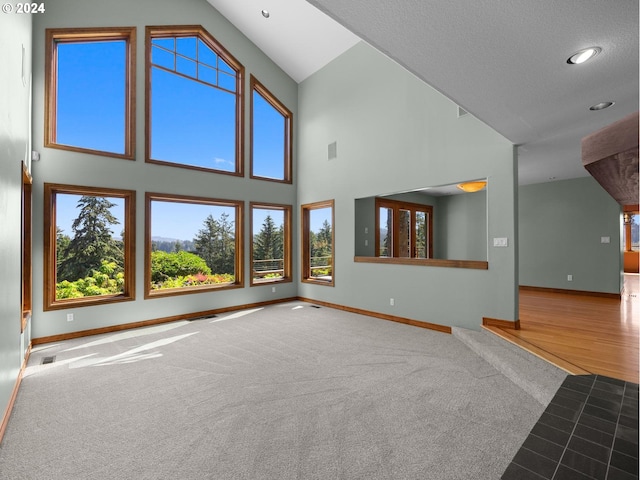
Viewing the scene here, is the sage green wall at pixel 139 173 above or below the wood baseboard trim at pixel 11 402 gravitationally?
above

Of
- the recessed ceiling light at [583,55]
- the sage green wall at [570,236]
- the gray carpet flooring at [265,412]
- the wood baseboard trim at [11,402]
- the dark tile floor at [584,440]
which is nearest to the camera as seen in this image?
the dark tile floor at [584,440]

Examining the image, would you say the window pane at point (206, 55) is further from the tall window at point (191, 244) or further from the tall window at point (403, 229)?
the tall window at point (403, 229)

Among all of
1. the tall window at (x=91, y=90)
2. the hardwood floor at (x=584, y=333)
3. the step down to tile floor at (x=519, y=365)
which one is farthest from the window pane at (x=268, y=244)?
the hardwood floor at (x=584, y=333)

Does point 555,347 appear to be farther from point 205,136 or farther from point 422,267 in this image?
point 205,136

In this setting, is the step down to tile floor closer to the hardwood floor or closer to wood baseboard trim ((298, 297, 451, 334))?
the hardwood floor

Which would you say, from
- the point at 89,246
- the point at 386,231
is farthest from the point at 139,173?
the point at 386,231

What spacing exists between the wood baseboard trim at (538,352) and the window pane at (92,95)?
6.08 m

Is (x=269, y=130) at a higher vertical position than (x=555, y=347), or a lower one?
higher

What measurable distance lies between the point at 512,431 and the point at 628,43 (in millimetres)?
2705

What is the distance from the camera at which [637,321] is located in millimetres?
4137

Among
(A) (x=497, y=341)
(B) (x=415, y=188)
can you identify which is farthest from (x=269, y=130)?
(A) (x=497, y=341)

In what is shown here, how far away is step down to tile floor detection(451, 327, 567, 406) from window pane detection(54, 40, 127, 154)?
593 centimetres

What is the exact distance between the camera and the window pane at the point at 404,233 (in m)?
7.04

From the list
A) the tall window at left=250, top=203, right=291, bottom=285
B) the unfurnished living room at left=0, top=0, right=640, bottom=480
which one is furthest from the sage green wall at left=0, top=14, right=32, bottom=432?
the tall window at left=250, top=203, right=291, bottom=285
